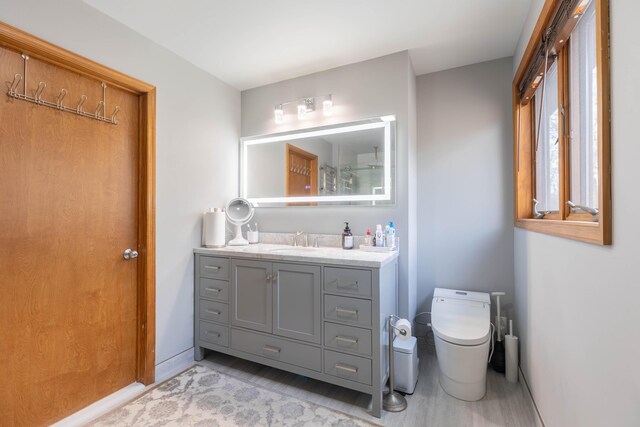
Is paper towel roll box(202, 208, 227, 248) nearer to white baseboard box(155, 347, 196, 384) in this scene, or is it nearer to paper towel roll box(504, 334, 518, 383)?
white baseboard box(155, 347, 196, 384)

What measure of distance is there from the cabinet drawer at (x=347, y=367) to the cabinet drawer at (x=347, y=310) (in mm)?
216

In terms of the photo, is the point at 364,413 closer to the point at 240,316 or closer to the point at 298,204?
the point at 240,316

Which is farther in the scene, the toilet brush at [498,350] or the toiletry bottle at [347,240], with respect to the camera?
the toiletry bottle at [347,240]

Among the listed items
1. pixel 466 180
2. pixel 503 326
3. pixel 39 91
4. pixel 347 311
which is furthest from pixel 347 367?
pixel 39 91

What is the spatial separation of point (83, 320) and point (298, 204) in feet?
5.42

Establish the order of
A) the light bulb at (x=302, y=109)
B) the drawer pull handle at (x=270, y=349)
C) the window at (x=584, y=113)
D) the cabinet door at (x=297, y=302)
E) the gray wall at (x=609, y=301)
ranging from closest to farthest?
1. the gray wall at (x=609, y=301)
2. the window at (x=584, y=113)
3. the cabinet door at (x=297, y=302)
4. the drawer pull handle at (x=270, y=349)
5. the light bulb at (x=302, y=109)

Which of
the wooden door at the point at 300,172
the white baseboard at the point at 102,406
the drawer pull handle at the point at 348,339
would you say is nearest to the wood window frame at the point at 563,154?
the drawer pull handle at the point at 348,339

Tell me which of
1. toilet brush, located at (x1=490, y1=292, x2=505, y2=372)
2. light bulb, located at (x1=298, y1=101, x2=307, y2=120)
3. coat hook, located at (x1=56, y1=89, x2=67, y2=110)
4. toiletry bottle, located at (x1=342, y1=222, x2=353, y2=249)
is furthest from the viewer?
light bulb, located at (x1=298, y1=101, x2=307, y2=120)

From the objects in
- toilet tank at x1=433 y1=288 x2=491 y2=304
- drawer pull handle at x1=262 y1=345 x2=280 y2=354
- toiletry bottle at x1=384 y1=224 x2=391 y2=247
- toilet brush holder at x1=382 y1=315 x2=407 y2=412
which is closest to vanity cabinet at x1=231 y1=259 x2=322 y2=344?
drawer pull handle at x1=262 y1=345 x2=280 y2=354

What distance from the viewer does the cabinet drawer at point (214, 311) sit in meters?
2.18

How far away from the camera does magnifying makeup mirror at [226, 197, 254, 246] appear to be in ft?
8.23

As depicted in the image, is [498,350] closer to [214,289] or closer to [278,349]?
[278,349]

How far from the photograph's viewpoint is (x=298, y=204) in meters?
Result: 2.59

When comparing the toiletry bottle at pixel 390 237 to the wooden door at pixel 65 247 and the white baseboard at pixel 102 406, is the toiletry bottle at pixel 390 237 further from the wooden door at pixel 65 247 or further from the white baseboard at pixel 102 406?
the white baseboard at pixel 102 406
